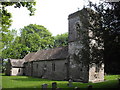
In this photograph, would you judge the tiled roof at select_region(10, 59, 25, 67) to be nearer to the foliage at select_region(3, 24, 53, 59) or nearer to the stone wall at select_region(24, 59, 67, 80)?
the stone wall at select_region(24, 59, 67, 80)

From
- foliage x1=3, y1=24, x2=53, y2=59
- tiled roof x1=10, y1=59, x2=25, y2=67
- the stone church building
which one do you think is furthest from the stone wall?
foliage x1=3, y1=24, x2=53, y2=59

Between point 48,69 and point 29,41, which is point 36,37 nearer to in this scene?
point 29,41

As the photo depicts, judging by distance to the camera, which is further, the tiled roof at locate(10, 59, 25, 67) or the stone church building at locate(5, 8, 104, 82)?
the tiled roof at locate(10, 59, 25, 67)

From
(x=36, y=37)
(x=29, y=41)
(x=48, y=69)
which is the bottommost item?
(x=48, y=69)

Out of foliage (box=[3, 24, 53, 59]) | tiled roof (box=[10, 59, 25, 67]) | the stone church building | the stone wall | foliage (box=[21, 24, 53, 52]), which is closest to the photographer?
the stone church building

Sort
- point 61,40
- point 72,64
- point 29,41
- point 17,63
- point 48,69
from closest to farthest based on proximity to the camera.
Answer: point 72,64 < point 48,69 < point 17,63 < point 29,41 < point 61,40

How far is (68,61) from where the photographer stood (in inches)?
1106

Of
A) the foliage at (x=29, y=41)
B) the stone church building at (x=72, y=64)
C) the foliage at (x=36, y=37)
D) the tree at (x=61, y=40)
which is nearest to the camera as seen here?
the stone church building at (x=72, y=64)

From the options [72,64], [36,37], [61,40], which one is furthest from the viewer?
[61,40]

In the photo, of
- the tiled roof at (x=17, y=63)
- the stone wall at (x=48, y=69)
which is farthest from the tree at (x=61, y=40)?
the stone wall at (x=48, y=69)

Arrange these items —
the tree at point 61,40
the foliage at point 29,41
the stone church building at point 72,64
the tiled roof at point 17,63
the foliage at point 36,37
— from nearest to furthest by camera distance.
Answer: the stone church building at point 72,64, the tiled roof at point 17,63, the foliage at point 29,41, the foliage at point 36,37, the tree at point 61,40

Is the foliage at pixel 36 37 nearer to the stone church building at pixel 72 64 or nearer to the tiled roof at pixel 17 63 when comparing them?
the tiled roof at pixel 17 63

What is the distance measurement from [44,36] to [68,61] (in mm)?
33189

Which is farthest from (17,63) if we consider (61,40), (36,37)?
(61,40)
